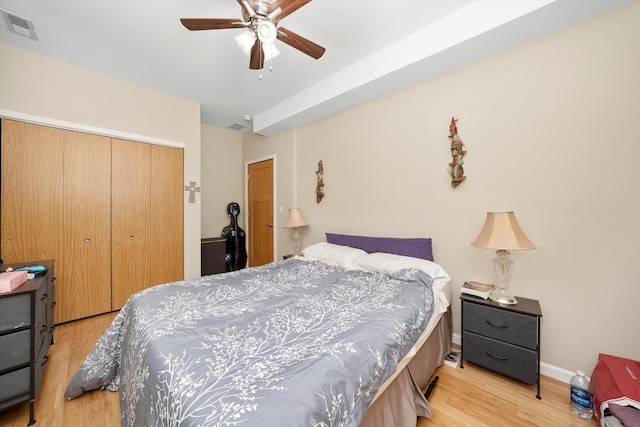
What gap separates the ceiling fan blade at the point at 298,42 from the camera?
1.69 metres

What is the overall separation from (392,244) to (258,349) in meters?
1.86

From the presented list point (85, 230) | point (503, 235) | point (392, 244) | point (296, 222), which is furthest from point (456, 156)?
point (85, 230)

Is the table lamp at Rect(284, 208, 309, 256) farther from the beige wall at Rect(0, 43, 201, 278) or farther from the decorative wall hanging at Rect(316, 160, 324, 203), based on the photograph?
the beige wall at Rect(0, 43, 201, 278)

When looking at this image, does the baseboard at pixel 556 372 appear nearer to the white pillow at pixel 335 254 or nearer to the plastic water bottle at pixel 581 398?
the plastic water bottle at pixel 581 398

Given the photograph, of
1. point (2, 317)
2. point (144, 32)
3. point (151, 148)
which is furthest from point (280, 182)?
point (2, 317)

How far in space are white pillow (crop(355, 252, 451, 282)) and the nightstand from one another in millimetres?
264

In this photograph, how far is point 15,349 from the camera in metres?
1.40

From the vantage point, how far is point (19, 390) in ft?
4.64

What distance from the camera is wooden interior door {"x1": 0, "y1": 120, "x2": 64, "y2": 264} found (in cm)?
240

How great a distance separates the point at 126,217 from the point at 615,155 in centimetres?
462

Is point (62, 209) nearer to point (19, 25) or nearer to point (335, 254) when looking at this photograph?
point (19, 25)

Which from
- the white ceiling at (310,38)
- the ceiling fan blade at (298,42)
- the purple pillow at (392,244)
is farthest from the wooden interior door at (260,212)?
the ceiling fan blade at (298,42)

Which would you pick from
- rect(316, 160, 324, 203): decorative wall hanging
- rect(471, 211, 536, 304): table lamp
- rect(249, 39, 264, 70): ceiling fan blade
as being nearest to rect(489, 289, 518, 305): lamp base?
rect(471, 211, 536, 304): table lamp

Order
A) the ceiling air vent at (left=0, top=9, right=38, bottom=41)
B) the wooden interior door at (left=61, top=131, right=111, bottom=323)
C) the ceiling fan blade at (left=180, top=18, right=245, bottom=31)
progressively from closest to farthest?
the ceiling fan blade at (left=180, top=18, right=245, bottom=31)
the ceiling air vent at (left=0, top=9, right=38, bottom=41)
the wooden interior door at (left=61, top=131, right=111, bottom=323)
